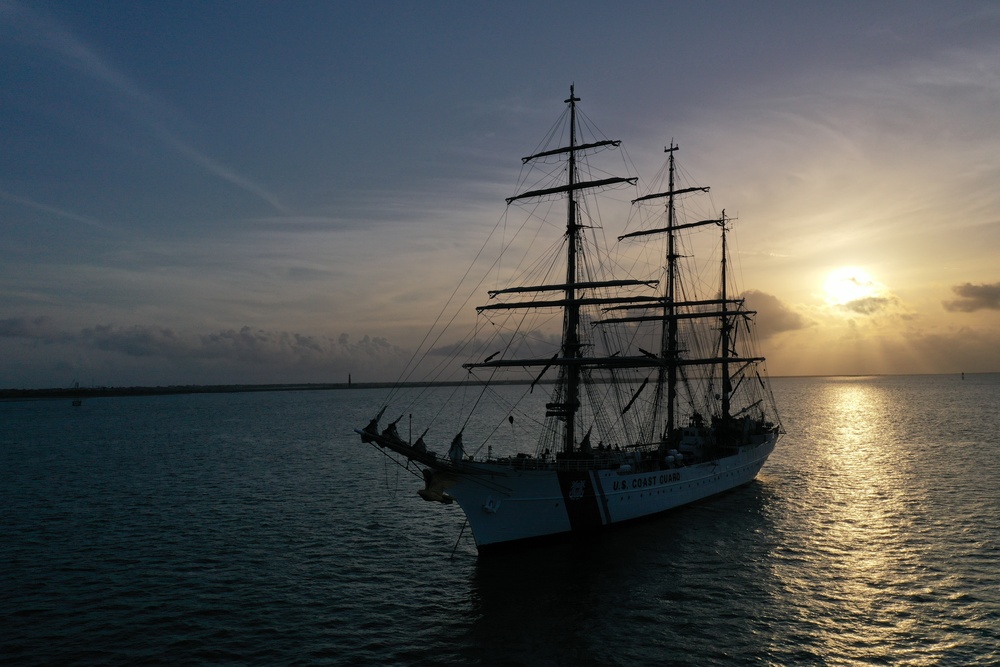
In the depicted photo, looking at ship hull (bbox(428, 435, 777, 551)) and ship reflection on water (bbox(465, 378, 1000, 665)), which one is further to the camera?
ship hull (bbox(428, 435, 777, 551))

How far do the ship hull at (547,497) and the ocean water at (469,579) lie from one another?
1.11 m

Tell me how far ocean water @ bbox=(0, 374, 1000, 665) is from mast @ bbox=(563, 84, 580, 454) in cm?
790

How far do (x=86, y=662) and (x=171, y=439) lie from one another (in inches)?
3166

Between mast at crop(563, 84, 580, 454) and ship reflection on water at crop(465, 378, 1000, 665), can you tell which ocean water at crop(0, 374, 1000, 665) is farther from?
mast at crop(563, 84, 580, 454)

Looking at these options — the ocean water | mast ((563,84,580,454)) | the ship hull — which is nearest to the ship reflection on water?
the ocean water

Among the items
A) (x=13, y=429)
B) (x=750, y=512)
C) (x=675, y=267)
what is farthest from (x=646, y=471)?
(x=13, y=429)

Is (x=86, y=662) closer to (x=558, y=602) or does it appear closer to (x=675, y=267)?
(x=558, y=602)

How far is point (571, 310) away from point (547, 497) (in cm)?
1263

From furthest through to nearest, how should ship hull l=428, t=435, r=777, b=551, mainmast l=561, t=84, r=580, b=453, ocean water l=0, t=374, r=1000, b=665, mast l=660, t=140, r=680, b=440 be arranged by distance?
mast l=660, t=140, r=680, b=440
mainmast l=561, t=84, r=580, b=453
ship hull l=428, t=435, r=777, b=551
ocean water l=0, t=374, r=1000, b=665

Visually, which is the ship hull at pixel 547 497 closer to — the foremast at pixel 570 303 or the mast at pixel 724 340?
the foremast at pixel 570 303

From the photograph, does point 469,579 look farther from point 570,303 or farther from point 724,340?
point 724,340

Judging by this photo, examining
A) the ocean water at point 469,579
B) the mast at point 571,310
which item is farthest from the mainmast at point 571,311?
the ocean water at point 469,579

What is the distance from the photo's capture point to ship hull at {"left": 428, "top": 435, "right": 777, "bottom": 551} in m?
29.6

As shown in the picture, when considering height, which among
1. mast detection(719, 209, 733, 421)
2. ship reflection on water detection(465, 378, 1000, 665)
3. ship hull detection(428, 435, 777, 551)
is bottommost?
ship reflection on water detection(465, 378, 1000, 665)
